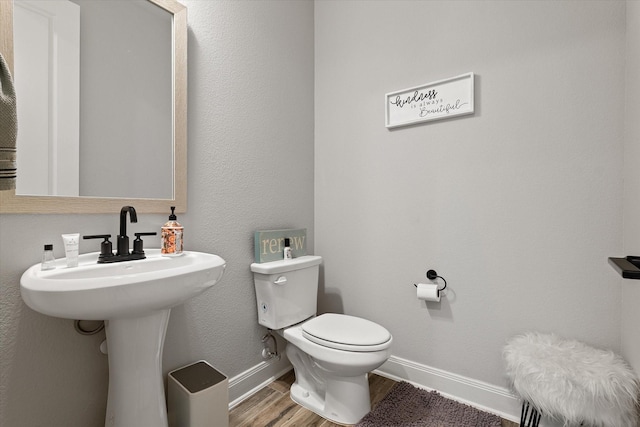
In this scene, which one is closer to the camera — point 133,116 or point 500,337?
point 133,116

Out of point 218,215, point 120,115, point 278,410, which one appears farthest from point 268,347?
point 120,115

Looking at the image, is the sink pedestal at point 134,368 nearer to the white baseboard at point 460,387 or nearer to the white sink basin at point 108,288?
the white sink basin at point 108,288

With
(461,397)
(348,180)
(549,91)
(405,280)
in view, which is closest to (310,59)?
(348,180)

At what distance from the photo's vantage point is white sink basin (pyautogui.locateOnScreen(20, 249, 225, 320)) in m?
0.74

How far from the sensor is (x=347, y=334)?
143cm

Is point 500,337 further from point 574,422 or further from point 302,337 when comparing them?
point 302,337

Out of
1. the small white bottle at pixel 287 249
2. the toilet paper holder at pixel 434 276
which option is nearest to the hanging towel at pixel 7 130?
the small white bottle at pixel 287 249

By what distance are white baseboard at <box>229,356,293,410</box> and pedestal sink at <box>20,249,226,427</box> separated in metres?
0.53

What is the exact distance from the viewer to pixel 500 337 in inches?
59.4

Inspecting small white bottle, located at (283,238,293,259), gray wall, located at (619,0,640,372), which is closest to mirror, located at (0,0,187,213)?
small white bottle, located at (283,238,293,259)

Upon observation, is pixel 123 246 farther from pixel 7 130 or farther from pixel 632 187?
pixel 632 187

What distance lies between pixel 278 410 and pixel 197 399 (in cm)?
52

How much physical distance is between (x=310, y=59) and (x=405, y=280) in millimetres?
1633

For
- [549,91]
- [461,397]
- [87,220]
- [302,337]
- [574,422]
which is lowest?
[461,397]
